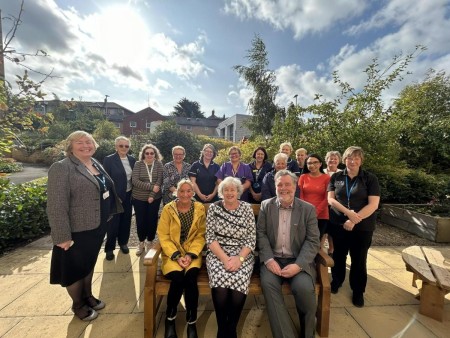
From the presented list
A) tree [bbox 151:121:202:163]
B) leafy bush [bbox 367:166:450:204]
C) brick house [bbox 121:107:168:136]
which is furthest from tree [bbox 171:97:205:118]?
leafy bush [bbox 367:166:450:204]

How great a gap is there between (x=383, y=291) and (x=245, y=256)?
2176 mm

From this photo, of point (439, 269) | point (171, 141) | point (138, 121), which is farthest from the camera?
point (138, 121)

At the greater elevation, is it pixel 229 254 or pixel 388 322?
pixel 229 254

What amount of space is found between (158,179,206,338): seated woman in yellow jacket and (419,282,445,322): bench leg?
8.76 ft

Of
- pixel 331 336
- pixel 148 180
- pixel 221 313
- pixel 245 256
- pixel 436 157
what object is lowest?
pixel 331 336

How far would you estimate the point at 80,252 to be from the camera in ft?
7.73

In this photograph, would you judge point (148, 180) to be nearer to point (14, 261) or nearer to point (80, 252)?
point (80, 252)

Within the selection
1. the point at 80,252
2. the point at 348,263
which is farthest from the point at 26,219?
the point at 348,263

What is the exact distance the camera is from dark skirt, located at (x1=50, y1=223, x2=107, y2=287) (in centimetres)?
227

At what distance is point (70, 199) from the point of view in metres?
2.29

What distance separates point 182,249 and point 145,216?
165 cm

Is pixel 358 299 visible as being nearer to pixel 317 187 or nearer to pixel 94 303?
pixel 317 187

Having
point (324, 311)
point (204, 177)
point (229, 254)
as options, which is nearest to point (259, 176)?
point (204, 177)

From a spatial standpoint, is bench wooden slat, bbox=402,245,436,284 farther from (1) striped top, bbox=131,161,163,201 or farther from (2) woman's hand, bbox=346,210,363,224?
(1) striped top, bbox=131,161,163,201
